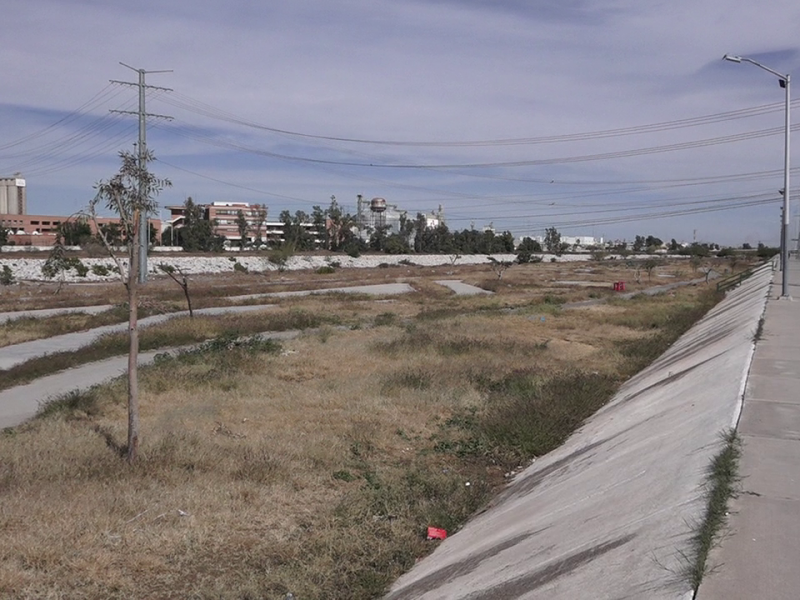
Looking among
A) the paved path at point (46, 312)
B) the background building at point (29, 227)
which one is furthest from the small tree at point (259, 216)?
the paved path at point (46, 312)

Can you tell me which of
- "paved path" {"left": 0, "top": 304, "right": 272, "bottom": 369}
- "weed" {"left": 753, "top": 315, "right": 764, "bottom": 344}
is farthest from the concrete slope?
"paved path" {"left": 0, "top": 304, "right": 272, "bottom": 369}

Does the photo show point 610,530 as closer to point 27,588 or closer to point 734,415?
point 734,415

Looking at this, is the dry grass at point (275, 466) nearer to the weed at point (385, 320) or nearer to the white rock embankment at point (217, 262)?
the weed at point (385, 320)

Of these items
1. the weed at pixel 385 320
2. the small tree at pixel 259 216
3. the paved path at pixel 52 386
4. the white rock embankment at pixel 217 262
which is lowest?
the paved path at pixel 52 386

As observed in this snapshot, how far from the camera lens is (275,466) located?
8.87 metres

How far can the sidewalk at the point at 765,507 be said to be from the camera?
13.7 feet

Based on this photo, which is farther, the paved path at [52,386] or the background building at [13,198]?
the background building at [13,198]

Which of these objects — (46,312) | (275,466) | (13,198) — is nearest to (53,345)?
(46,312)

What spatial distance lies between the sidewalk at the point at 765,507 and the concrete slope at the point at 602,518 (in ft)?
0.66

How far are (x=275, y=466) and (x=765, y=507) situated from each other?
17.6 feet

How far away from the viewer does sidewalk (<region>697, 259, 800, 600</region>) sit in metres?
4.17

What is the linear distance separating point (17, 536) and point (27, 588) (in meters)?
0.93

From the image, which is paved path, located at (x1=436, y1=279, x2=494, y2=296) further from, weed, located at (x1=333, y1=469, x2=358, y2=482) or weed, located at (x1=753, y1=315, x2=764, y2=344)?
weed, located at (x1=333, y1=469, x2=358, y2=482)

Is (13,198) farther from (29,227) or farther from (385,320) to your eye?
(385,320)
